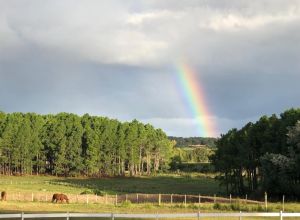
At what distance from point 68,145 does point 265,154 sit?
98.0m

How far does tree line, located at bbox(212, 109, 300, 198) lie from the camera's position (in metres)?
70.7

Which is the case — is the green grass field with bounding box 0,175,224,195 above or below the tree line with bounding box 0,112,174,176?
below

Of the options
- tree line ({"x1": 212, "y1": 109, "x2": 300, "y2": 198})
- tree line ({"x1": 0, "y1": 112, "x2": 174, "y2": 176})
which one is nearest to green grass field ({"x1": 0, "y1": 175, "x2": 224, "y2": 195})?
tree line ({"x1": 212, "y1": 109, "x2": 300, "y2": 198})

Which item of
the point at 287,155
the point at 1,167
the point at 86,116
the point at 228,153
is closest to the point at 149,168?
the point at 86,116

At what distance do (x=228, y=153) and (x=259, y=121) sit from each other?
9521 millimetres

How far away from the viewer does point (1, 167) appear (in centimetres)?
15888

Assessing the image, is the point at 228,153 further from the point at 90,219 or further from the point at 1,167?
the point at 1,167

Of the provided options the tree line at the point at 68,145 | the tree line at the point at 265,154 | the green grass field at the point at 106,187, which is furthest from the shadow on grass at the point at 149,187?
the tree line at the point at 68,145

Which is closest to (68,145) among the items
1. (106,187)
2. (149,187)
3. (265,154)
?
(106,187)

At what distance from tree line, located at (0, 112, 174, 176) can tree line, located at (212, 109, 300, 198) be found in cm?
7365

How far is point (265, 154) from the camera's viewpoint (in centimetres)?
7544

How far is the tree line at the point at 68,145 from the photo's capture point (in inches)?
6156

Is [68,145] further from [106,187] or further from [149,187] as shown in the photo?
[149,187]

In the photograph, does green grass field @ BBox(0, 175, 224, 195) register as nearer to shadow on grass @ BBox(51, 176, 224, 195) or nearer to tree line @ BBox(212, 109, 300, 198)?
shadow on grass @ BBox(51, 176, 224, 195)
